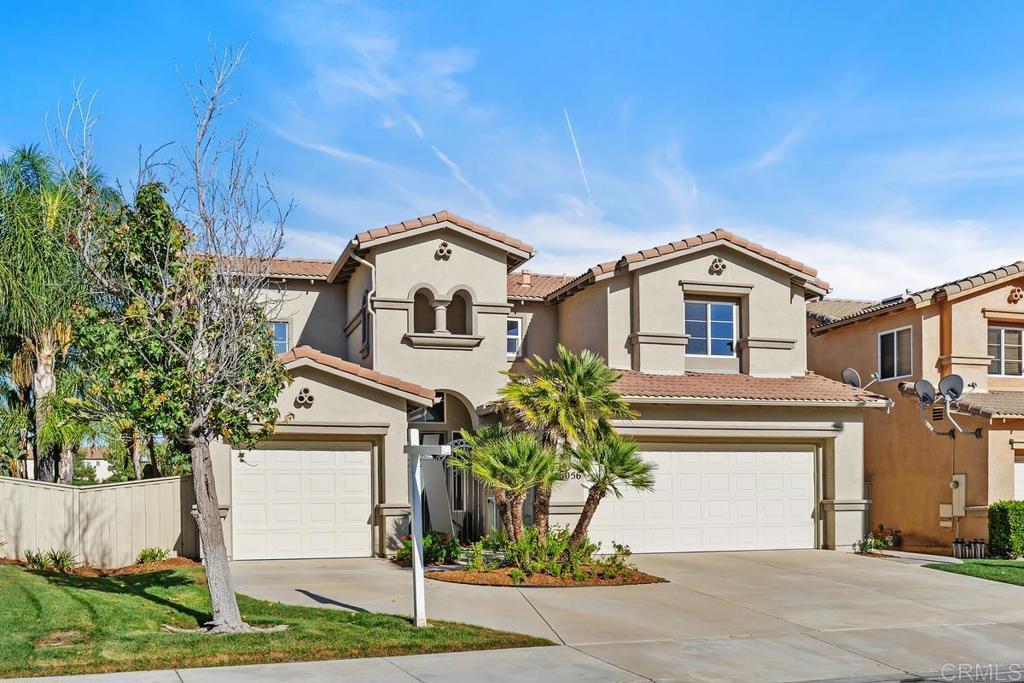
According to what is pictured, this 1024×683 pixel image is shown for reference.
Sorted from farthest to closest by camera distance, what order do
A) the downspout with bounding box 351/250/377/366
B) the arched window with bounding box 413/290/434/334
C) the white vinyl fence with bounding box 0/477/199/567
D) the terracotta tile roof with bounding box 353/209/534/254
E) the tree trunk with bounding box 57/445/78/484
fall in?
the arched window with bounding box 413/290/434/334 < the downspout with bounding box 351/250/377/366 < the terracotta tile roof with bounding box 353/209/534/254 < the tree trunk with bounding box 57/445/78/484 < the white vinyl fence with bounding box 0/477/199/567

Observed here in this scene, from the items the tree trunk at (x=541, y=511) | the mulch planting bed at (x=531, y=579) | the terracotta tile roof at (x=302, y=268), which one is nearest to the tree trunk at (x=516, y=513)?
the tree trunk at (x=541, y=511)

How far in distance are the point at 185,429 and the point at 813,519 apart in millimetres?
14823

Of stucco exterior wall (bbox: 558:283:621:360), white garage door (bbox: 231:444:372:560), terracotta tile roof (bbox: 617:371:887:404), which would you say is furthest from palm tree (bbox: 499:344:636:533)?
stucco exterior wall (bbox: 558:283:621:360)

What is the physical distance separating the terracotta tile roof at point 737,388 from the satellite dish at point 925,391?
91cm

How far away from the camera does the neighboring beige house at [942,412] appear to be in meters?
23.0

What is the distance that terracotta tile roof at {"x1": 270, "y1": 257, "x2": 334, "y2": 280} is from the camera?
2625cm

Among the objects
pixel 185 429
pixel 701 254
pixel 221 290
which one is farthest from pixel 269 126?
pixel 701 254

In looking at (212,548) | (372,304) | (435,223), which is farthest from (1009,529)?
(212,548)

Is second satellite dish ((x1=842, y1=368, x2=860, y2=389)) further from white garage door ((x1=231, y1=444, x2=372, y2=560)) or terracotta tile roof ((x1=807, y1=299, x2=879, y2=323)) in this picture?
white garage door ((x1=231, y1=444, x2=372, y2=560))

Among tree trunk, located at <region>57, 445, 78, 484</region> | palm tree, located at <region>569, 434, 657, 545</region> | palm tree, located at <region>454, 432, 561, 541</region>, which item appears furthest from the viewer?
tree trunk, located at <region>57, 445, 78, 484</region>

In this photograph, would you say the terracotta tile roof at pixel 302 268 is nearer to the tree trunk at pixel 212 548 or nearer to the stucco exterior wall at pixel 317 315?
the stucco exterior wall at pixel 317 315

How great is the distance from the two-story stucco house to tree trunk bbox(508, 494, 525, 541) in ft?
10.0

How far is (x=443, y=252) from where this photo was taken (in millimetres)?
23406

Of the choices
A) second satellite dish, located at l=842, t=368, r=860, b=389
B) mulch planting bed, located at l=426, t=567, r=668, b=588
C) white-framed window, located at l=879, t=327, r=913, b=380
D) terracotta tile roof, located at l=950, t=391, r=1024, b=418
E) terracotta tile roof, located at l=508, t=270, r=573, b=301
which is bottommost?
mulch planting bed, located at l=426, t=567, r=668, b=588
